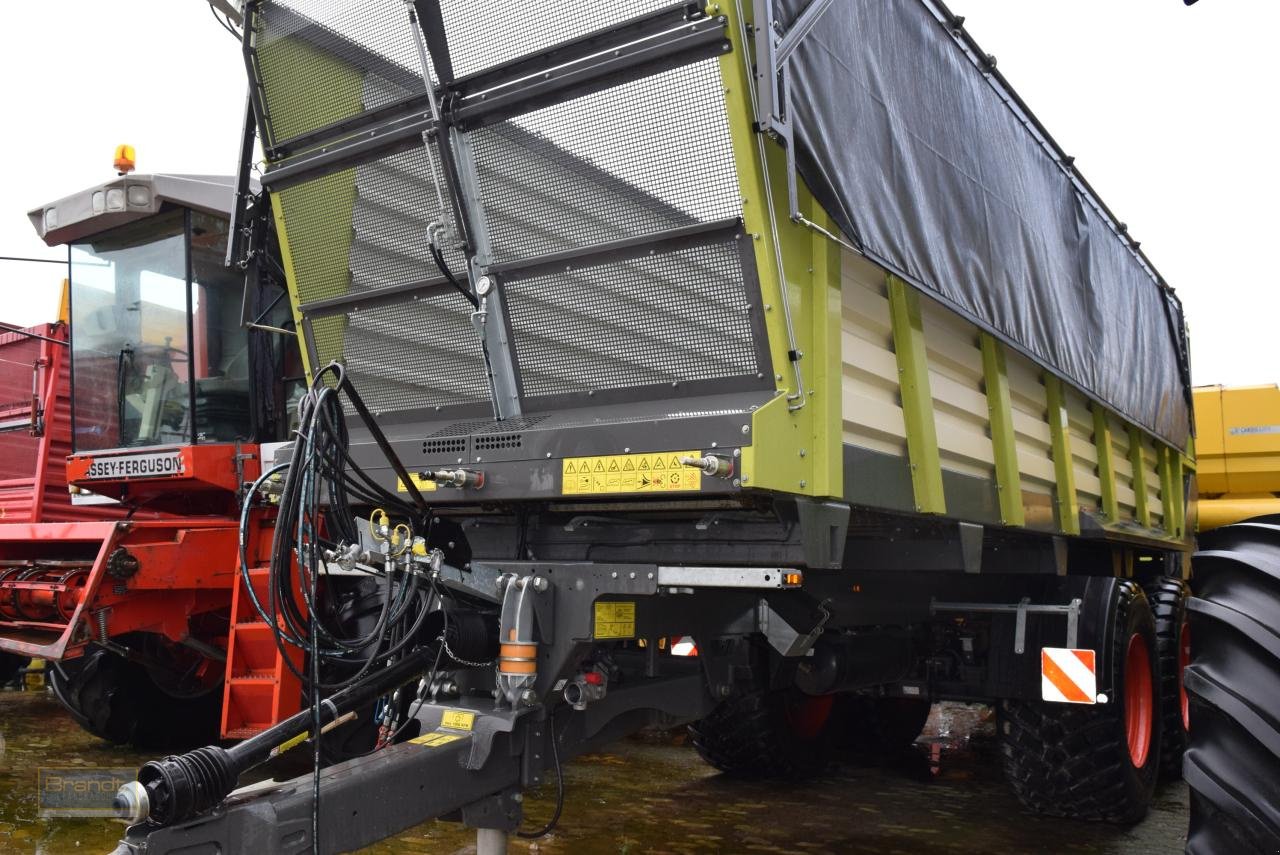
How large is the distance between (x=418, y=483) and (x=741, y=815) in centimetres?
274

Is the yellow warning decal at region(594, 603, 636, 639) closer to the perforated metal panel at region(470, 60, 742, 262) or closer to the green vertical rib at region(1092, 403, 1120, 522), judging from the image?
the perforated metal panel at region(470, 60, 742, 262)

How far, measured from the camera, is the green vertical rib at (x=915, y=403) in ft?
12.1

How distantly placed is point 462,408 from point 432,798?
1.43 m

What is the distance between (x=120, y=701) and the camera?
700 cm

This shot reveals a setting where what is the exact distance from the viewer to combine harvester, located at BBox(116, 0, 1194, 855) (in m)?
3.01

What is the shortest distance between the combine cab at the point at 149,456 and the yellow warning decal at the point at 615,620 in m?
3.54

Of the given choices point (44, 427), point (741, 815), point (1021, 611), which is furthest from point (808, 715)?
point (44, 427)

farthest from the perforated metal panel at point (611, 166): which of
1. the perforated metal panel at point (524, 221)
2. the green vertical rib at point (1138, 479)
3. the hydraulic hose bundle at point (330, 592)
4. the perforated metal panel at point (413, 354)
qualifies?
the green vertical rib at point (1138, 479)

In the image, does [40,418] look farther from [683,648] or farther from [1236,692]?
[1236,692]

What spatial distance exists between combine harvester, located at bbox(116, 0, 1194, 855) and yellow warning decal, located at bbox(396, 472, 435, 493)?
0.01 meters

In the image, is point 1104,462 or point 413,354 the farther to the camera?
point 1104,462

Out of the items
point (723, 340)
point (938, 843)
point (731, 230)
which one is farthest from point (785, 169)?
point (938, 843)

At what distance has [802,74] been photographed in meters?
3.10

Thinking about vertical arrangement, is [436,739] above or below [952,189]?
below
